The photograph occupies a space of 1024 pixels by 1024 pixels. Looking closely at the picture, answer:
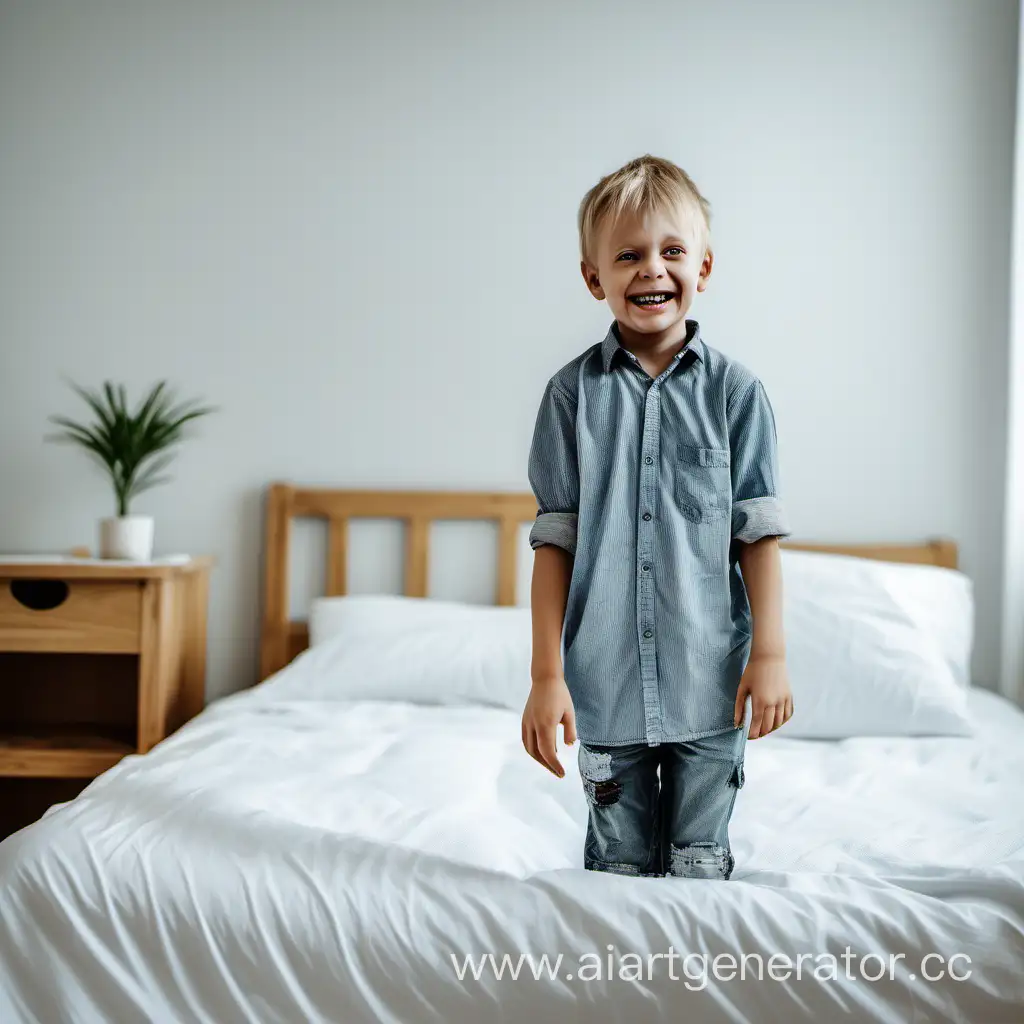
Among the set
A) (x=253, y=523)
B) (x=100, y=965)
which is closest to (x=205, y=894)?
(x=100, y=965)

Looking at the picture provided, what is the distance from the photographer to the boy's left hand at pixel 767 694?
2.63 ft

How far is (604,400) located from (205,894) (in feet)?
2.08

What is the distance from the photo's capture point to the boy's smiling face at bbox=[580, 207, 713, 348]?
81 cm

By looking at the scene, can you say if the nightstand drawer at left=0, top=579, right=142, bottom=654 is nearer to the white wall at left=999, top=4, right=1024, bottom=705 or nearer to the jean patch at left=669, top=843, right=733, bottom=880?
the jean patch at left=669, top=843, right=733, bottom=880

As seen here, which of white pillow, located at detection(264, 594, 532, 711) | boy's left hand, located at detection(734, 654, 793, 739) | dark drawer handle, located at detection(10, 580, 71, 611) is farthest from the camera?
dark drawer handle, located at detection(10, 580, 71, 611)

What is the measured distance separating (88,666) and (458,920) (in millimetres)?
1629

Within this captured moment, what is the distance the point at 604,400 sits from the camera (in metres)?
0.89

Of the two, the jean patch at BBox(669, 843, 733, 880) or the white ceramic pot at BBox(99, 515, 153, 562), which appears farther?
the white ceramic pot at BBox(99, 515, 153, 562)

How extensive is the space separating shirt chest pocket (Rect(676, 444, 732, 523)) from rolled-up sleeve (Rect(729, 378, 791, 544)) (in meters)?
0.02

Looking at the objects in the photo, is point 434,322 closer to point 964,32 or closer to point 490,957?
point 964,32

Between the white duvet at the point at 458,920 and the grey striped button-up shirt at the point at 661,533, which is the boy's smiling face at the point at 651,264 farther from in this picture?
the white duvet at the point at 458,920

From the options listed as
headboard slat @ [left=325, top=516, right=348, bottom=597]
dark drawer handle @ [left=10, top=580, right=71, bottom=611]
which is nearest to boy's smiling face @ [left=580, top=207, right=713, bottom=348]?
headboard slat @ [left=325, top=516, right=348, bottom=597]

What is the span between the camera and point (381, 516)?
2.23 m

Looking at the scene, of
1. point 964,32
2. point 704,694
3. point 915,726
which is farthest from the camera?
point 964,32
